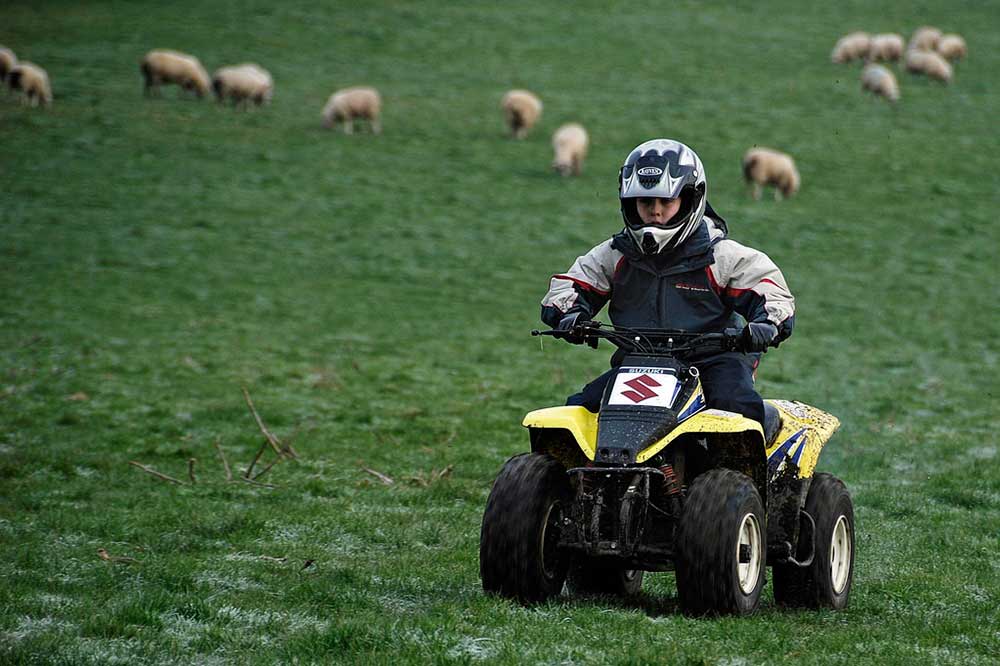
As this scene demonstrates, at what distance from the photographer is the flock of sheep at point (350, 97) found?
3984 centimetres

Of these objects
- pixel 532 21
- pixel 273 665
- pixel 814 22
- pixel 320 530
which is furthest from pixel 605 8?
pixel 273 665

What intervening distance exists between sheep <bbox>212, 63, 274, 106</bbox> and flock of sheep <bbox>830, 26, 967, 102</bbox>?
21.5m

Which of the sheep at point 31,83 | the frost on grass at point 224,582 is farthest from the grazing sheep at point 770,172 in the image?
the frost on grass at point 224,582

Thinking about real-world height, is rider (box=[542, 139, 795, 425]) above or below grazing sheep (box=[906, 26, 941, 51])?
below

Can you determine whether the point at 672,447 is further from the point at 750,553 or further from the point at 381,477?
the point at 381,477

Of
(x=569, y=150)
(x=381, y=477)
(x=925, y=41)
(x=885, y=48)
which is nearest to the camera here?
(x=381, y=477)

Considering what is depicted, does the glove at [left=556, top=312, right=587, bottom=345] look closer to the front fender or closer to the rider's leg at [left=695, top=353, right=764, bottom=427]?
the rider's leg at [left=695, top=353, right=764, bottom=427]

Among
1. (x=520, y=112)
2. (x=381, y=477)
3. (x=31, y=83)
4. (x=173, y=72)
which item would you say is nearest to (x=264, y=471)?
(x=381, y=477)

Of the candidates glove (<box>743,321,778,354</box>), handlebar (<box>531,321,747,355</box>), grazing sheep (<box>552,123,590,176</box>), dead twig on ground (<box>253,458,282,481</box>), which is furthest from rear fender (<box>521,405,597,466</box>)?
grazing sheep (<box>552,123,590,176</box>)

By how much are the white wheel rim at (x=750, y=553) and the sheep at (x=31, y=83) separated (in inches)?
1514

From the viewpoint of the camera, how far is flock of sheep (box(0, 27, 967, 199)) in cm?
3984

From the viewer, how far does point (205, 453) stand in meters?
16.1

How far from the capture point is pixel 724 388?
28.0 ft

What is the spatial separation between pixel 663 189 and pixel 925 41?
51.1 metres
